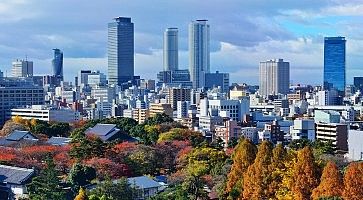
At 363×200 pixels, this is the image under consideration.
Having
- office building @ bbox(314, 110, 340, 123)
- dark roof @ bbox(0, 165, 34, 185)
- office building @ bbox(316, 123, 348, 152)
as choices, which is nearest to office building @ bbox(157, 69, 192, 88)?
office building @ bbox(314, 110, 340, 123)

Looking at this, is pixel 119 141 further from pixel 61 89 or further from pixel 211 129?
pixel 61 89

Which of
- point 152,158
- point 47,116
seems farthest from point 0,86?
point 152,158

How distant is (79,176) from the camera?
2558 cm

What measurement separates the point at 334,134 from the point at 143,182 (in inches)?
1120

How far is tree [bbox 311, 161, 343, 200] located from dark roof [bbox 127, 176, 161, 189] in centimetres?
705

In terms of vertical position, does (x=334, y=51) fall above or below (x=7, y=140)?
above

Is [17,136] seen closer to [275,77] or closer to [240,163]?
[240,163]

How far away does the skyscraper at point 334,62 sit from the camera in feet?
529

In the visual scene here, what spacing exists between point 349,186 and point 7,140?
72.6 feet

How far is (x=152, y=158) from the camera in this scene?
3069cm

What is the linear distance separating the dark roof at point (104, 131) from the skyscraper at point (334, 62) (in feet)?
407

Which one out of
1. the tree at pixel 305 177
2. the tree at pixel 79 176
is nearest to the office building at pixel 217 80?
the tree at pixel 79 176

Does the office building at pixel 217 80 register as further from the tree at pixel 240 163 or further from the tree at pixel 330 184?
the tree at pixel 330 184

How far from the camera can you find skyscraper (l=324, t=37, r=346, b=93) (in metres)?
161
